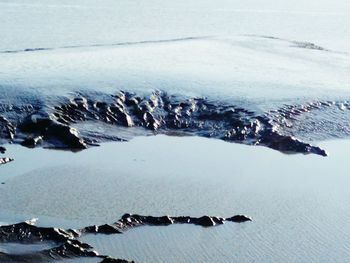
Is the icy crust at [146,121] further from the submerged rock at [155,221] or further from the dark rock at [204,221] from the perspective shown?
the dark rock at [204,221]

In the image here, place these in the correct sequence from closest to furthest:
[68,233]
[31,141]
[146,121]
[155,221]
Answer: [68,233] < [155,221] < [31,141] < [146,121]

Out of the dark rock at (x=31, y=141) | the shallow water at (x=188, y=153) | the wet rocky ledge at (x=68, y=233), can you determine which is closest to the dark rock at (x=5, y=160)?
the shallow water at (x=188, y=153)

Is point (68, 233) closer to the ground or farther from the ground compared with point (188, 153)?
farther from the ground

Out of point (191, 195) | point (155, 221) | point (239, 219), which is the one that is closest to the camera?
point (155, 221)

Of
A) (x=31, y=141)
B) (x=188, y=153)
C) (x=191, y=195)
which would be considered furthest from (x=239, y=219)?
(x=31, y=141)

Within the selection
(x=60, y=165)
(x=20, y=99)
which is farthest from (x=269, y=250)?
(x=20, y=99)

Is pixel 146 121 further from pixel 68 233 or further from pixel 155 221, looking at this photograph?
pixel 68 233

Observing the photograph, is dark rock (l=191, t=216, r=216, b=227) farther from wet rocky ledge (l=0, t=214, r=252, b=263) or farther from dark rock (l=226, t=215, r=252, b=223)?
dark rock (l=226, t=215, r=252, b=223)

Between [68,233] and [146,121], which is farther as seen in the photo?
[146,121]
